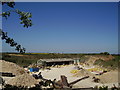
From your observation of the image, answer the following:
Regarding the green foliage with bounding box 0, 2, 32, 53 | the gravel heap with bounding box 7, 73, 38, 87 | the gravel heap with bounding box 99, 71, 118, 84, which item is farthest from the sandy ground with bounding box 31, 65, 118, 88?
the green foliage with bounding box 0, 2, 32, 53

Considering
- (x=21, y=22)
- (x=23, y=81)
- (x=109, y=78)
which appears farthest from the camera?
(x=109, y=78)

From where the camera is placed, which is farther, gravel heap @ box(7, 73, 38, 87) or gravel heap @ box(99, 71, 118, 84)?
gravel heap @ box(99, 71, 118, 84)

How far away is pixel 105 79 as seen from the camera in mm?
14328

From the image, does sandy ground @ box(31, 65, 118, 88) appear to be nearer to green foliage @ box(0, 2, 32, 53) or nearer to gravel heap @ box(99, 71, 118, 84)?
gravel heap @ box(99, 71, 118, 84)

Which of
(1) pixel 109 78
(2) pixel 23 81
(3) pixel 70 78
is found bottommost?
(3) pixel 70 78

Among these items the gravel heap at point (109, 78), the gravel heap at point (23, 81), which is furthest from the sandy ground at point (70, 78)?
the gravel heap at point (23, 81)

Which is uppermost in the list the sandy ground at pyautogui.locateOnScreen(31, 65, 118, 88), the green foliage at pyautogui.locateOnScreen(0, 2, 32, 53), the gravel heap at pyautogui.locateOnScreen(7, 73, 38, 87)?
the green foliage at pyautogui.locateOnScreen(0, 2, 32, 53)

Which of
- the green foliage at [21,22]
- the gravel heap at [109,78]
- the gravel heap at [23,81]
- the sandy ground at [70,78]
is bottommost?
the sandy ground at [70,78]

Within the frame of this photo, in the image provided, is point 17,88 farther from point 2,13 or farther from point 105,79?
point 105,79

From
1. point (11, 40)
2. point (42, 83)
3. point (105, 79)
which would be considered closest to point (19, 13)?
point (11, 40)

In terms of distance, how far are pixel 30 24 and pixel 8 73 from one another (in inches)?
654

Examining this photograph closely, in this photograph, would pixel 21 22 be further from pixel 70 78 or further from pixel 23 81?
pixel 70 78

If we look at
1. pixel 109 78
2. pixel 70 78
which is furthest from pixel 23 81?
pixel 109 78

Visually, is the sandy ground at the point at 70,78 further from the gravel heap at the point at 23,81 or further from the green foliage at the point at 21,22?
the green foliage at the point at 21,22
